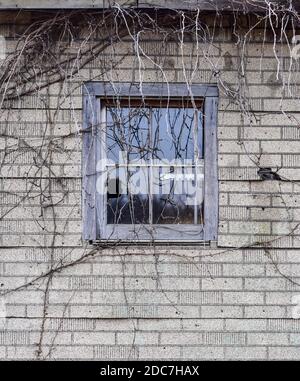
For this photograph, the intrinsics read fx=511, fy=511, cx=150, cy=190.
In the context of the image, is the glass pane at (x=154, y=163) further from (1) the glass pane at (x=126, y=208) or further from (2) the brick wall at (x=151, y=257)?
(2) the brick wall at (x=151, y=257)

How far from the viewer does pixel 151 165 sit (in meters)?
4.06

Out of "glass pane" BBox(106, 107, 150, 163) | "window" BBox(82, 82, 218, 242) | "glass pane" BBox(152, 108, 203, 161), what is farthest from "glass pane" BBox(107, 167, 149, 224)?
"glass pane" BBox(152, 108, 203, 161)

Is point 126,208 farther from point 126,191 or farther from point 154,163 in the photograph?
point 154,163

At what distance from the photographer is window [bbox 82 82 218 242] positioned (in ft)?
13.1

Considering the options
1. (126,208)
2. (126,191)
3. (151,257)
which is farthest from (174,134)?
(151,257)

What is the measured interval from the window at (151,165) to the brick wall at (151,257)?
10 centimetres

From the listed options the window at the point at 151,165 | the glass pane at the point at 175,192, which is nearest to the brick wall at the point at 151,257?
the window at the point at 151,165

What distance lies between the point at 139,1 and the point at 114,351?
2.67m

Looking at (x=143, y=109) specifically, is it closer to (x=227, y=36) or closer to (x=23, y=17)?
(x=227, y=36)

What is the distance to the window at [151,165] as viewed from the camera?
3998 mm

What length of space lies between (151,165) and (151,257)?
73 centimetres

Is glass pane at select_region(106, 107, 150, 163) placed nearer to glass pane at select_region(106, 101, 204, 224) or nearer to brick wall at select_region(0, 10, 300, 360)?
glass pane at select_region(106, 101, 204, 224)

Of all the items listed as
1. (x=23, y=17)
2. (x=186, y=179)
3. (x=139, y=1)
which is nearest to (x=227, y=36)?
(x=139, y=1)

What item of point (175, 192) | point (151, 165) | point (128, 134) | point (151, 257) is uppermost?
point (128, 134)
